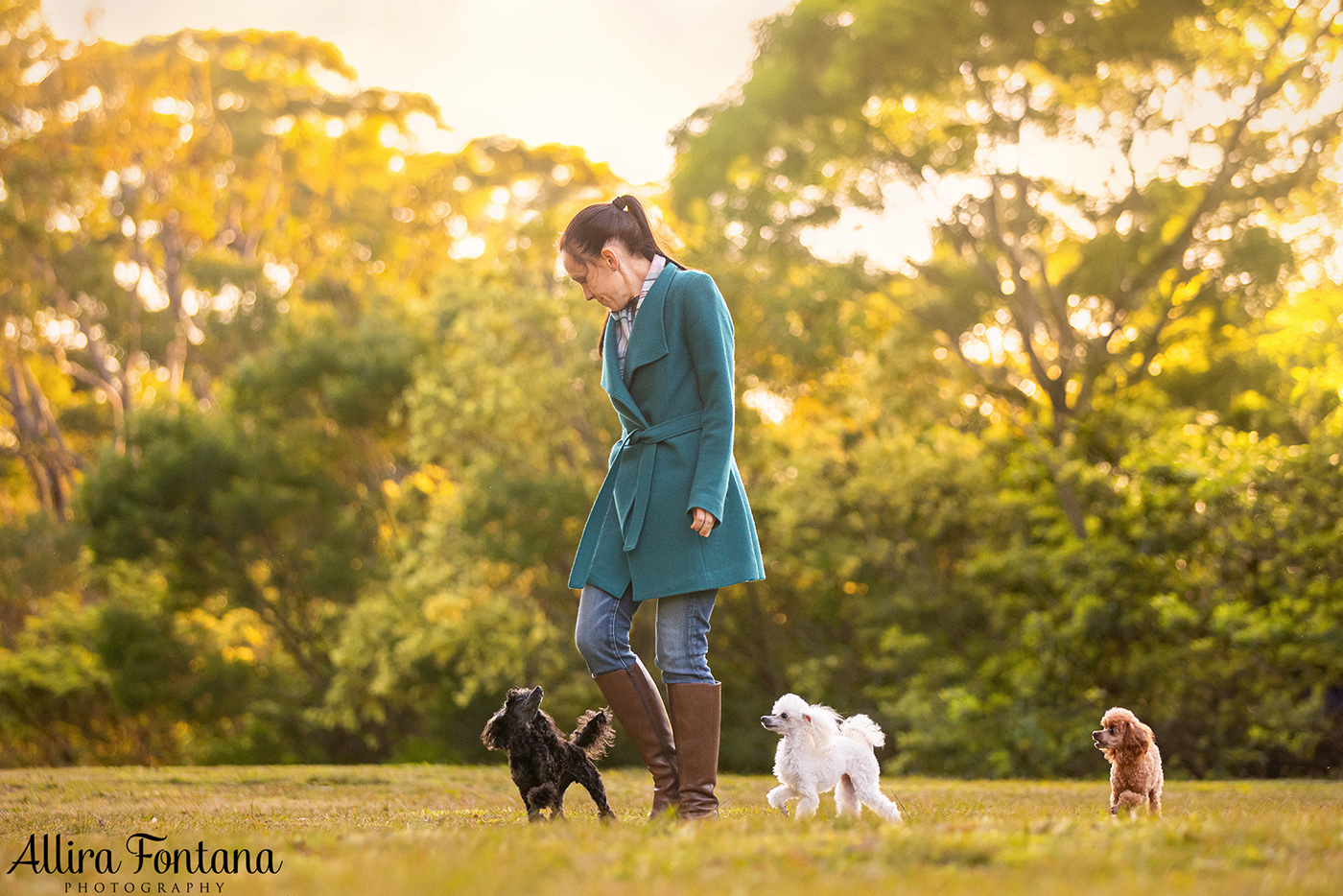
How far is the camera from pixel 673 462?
12.5 ft

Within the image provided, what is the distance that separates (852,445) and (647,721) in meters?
10.6

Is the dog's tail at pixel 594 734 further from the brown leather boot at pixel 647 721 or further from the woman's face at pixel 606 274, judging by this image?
the woman's face at pixel 606 274

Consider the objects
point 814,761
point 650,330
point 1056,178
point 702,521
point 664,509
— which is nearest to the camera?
point 702,521

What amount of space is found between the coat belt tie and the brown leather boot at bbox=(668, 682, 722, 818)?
20.4 inches

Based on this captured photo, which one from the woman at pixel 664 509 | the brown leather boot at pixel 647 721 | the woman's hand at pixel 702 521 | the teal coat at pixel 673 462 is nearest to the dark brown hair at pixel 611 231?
the woman at pixel 664 509

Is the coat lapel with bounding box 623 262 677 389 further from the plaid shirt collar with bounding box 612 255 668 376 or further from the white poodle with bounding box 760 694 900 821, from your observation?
the white poodle with bounding box 760 694 900 821

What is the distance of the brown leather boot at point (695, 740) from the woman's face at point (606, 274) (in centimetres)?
136

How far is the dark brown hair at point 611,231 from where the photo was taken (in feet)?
12.8

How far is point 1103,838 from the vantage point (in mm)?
2867

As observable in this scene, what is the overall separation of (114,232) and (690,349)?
68.1 ft

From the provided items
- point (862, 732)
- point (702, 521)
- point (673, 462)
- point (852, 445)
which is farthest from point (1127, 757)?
point (852, 445)

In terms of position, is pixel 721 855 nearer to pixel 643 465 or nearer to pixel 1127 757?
pixel 643 465

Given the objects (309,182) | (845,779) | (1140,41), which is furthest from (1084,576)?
(309,182)

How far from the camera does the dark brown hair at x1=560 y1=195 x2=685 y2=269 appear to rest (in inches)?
154
